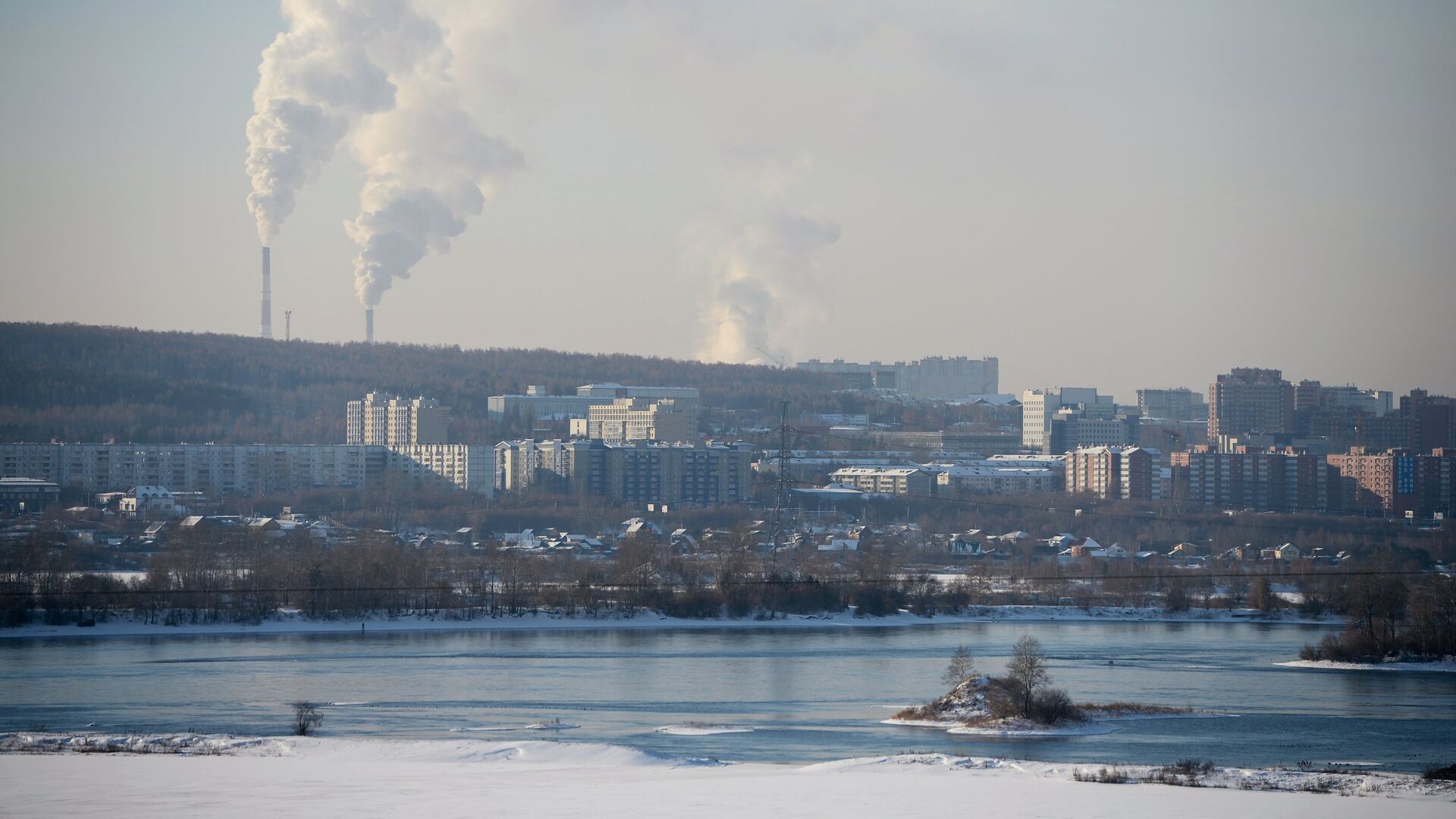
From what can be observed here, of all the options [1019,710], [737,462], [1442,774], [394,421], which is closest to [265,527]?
[737,462]

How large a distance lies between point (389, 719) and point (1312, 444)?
5593 centimetres

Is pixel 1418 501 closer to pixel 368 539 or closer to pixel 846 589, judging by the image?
pixel 846 589

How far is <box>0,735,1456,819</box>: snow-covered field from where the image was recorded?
31.2 ft

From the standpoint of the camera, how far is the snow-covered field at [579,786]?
31.2ft

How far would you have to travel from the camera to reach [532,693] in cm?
1678

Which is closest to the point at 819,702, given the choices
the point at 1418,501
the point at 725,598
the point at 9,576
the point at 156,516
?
the point at 725,598

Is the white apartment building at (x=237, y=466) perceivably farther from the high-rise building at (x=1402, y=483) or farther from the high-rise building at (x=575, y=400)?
the high-rise building at (x=1402, y=483)

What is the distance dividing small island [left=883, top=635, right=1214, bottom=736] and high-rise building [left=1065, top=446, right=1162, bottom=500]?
35231 mm

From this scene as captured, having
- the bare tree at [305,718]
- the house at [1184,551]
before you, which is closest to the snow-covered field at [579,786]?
the bare tree at [305,718]

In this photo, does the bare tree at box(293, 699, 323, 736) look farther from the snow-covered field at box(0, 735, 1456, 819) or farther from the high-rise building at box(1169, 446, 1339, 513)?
the high-rise building at box(1169, 446, 1339, 513)

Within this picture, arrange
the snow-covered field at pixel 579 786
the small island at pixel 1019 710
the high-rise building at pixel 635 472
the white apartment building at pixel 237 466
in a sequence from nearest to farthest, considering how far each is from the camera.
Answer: the snow-covered field at pixel 579 786 → the small island at pixel 1019 710 → the white apartment building at pixel 237 466 → the high-rise building at pixel 635 472

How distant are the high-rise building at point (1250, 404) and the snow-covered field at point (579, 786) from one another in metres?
63.6

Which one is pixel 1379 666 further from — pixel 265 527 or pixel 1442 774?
pixel 265 527

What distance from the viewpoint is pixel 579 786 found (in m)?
10.6
